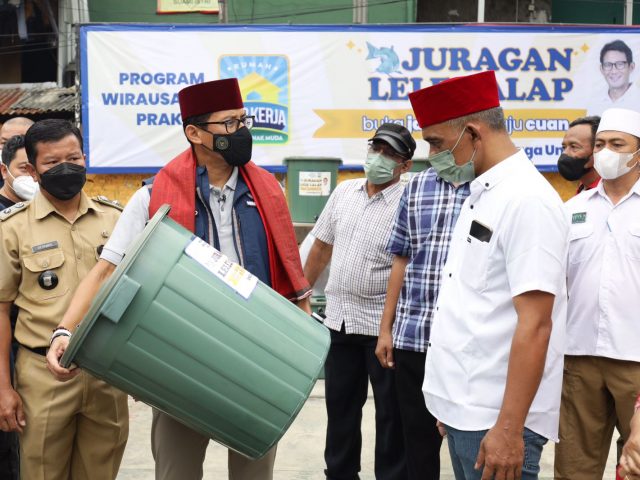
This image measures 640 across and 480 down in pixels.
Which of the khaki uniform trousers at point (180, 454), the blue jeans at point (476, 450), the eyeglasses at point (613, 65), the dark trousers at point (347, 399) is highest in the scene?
the eyeglasses at point (613, 65)

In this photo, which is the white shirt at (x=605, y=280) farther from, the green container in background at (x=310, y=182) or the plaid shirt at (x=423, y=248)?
the green container in background at (x=310, y=182)

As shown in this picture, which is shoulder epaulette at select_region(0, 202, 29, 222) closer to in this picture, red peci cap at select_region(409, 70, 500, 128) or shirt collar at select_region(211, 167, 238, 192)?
shirt collar at select_region(211, 167, 238, 192)

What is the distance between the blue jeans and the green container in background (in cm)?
391

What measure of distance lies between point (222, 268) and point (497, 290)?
0.77 meters

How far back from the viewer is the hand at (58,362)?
8.27 feet

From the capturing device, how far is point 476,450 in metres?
2.27

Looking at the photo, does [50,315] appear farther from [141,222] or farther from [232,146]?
[232,146]

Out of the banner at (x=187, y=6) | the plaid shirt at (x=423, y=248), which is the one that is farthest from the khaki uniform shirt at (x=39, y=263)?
the banner at (x=187, y=6)

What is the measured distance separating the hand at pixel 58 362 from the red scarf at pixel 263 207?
52cm

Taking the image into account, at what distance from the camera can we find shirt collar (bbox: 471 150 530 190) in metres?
2.28

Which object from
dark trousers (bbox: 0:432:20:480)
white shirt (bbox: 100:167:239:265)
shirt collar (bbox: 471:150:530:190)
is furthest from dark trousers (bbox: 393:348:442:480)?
dark trousers (bbox: 0:432:20:480)

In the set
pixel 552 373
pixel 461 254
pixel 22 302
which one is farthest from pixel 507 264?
pixel 22 302

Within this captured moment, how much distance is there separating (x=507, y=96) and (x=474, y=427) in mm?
9709

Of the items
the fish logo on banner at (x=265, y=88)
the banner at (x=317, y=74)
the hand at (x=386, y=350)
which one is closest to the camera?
the hand at (x=386, y=350)
